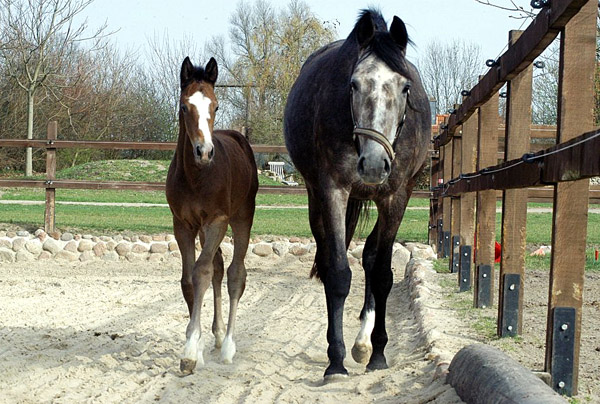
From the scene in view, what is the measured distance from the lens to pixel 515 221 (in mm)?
4969

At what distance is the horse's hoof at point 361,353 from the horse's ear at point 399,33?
1.80 m

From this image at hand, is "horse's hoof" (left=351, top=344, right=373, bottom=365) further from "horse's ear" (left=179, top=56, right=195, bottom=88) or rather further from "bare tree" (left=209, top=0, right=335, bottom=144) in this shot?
"bare tree" (left=209, top=0, right=335, bottom=144)

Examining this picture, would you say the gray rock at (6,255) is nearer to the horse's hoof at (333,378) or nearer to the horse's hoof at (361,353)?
the horse's hoof at (361,353)

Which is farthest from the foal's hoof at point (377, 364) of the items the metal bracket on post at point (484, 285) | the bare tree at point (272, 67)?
the bare tree at point (272, 67)

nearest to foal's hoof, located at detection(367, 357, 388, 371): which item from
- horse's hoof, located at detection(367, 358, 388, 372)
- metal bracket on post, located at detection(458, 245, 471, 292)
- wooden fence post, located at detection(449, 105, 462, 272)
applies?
horse's hoof, located at detection(367, 358, 388, 372)

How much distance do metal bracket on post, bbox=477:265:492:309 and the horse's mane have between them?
2.51 meters

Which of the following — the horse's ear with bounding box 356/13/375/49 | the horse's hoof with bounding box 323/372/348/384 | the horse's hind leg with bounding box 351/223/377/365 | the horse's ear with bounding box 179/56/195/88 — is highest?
the horse's ear with bounding box 356/13/375/49

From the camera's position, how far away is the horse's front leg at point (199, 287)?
4.62 meters

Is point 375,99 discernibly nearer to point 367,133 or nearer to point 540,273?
point 367,133

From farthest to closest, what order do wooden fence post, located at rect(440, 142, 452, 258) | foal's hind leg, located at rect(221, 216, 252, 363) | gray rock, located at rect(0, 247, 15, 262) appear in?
gray rock, located at rect(0, 247, 15, 262) → wooden fence post, located at rect(440, 142, 452, 258) → foal's hind leg, located at rect(221, 216, 252, 363)

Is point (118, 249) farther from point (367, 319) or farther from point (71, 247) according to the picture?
point (367, 319)

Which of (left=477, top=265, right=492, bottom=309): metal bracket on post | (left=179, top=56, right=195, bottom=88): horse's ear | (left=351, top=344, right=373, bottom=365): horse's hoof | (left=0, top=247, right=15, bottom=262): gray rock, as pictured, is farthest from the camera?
(left=0, top=247, right=15, bottom=262): gray rock

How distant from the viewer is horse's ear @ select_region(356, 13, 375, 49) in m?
4.26

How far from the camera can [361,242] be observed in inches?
448
